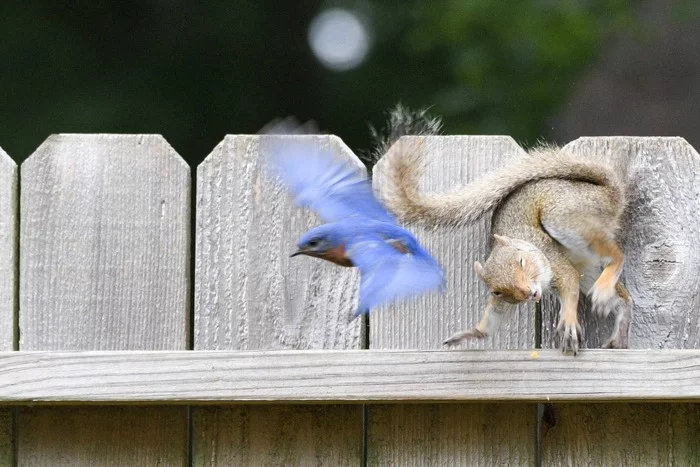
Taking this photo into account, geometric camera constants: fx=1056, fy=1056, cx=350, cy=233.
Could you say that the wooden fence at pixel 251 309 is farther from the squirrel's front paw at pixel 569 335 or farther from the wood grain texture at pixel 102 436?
the squirrel's front paw at pixel 569 335

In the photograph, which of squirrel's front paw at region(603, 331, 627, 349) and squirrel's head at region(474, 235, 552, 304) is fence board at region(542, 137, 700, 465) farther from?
squirrel's head at region(474, 235, 552, 304)

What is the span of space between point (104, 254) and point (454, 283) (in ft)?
2.03

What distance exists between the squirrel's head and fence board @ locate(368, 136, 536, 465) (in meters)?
0.13

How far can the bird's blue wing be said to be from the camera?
1734 mm

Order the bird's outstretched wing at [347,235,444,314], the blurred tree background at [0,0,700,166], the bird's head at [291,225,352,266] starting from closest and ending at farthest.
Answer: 1. the bird's outstretched wing at [347,235,444,314]
2. the bird's head at [291,225,352,266]
3. the blurred tree background at [0,0,700,166]

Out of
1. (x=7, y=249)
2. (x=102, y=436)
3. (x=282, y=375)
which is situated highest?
(x=7, y=249)

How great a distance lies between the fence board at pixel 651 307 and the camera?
6.13ft

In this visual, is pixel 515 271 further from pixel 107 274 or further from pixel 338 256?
pixel 107 274

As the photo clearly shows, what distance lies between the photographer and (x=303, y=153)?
1.81 m

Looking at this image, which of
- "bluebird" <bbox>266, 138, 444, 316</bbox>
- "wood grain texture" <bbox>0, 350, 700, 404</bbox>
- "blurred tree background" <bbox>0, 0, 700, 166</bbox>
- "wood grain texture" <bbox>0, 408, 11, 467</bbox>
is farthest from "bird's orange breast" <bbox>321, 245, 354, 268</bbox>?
"blurred tree background" <bbox>0, 0, 700, 166</bbox>

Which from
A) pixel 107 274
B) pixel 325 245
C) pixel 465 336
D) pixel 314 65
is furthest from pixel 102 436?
pixel 314 65

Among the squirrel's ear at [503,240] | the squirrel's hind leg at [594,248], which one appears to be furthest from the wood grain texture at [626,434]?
the squirrel's ear at [503,240]

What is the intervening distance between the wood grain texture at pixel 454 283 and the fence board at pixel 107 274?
1.21 ft

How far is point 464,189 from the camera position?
6.03 ft
